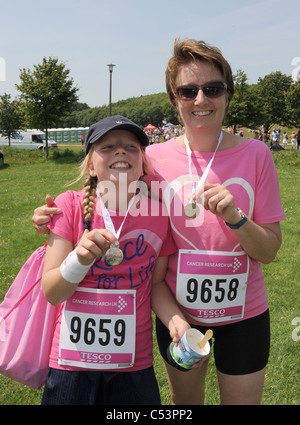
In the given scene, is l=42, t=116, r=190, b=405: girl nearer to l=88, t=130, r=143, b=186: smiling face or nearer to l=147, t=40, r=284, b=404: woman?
l=88, t=130, r=143, b=186: smiling face

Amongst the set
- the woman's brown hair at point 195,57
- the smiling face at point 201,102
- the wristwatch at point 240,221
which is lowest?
the wristwatch at point 240,221

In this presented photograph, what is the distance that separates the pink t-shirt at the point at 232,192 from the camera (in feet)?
6.66

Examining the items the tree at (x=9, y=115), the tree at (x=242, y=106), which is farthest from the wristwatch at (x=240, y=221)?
the tree at (x=9, y=115)

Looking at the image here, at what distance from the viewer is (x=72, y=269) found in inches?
67.2

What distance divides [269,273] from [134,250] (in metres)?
4.33

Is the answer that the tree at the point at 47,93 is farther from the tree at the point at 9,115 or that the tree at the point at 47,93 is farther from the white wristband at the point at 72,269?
the white wristband at the point at 72,269

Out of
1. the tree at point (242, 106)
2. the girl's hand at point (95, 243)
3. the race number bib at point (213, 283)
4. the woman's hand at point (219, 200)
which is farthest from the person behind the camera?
the tree at point (242, 106)

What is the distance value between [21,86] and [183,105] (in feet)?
81.9

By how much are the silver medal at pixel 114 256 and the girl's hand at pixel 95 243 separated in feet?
0.44

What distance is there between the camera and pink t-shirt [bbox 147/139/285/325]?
203 cm

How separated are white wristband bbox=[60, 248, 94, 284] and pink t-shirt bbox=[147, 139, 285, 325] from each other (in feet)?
1.95

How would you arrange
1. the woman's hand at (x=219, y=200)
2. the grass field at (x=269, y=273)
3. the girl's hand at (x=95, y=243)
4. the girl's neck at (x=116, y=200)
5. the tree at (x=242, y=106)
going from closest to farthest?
the girl's hand at (x=95, y=243) → the woman's hand at (x=219, y=200) → the girl's neck at (x=116, y=200) → the grass field at (x=269, y=273) → the tree at (x=242, y=106)
